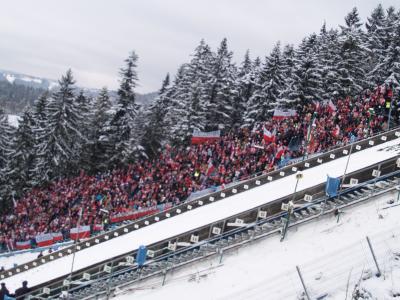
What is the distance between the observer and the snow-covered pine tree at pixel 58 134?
41.7 meters

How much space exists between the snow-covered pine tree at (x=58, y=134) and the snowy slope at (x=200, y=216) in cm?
1938

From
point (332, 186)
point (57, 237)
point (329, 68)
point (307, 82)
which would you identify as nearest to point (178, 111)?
point (307, 82)

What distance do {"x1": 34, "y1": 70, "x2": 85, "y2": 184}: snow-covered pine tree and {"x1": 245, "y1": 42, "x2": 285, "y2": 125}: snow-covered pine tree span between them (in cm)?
1720

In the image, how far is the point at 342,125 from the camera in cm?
3059

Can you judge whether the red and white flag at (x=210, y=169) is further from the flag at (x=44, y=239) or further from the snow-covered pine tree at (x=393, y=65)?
the snow-covered pine tree at (x=393, y=65)

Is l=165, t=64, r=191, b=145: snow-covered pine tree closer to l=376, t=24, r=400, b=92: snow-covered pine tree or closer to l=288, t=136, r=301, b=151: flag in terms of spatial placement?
l=288, t=136, r=301, b=151: flag

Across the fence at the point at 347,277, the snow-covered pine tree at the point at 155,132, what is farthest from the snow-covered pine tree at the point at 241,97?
the fence at the point at 347,277

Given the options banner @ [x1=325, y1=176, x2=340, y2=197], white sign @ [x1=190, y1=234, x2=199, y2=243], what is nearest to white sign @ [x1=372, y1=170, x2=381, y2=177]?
banner @ [x1=325, y1=176, x2=340, y2=197]

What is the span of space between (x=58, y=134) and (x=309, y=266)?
34.1m

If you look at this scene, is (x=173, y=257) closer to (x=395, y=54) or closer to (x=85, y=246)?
(x=85, y=246)

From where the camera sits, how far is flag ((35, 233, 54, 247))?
30297mm

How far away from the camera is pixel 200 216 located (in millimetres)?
21391

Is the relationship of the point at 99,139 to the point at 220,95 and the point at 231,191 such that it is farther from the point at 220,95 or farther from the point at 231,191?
the point at 231,191

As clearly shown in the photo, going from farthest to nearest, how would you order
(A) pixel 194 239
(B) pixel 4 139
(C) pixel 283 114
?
(B) pixel 4 139
(C) pixel 283 114
(A) pixel 194 239
